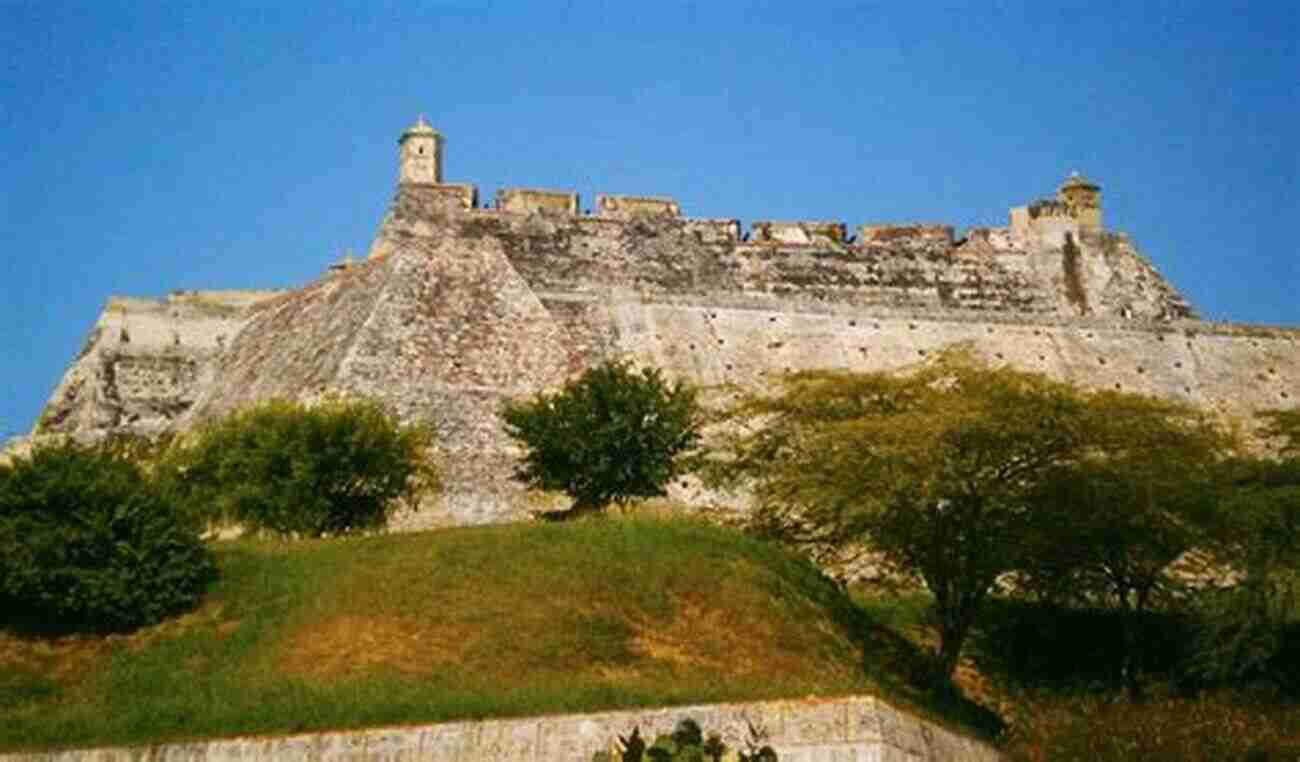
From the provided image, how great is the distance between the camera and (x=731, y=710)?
35156 mm

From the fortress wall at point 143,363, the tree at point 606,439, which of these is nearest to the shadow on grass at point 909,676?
the tree at point 606,439

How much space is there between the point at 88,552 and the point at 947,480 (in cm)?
1399

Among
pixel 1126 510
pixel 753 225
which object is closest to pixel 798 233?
pixel 753 225

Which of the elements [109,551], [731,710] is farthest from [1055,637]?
[109,551]

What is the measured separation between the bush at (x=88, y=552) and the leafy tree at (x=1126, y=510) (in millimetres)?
14331

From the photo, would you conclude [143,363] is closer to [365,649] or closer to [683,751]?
[365,649]

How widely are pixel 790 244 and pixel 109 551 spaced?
35.1 metres

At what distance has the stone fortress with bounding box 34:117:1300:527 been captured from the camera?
62.0 m

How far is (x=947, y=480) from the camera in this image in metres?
43.7

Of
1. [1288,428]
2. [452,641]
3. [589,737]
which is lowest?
[589,737]

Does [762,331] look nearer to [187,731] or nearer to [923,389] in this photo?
[923,389]

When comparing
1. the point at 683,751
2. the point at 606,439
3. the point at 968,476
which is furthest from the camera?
the point at 606,439

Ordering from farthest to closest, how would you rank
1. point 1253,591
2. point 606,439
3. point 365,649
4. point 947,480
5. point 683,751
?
point 606,439
point 1253,591
point 947,480
point 365,649
point 683,751

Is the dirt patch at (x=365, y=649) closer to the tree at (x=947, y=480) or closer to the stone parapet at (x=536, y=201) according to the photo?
the tree at (x=947, y=480)
